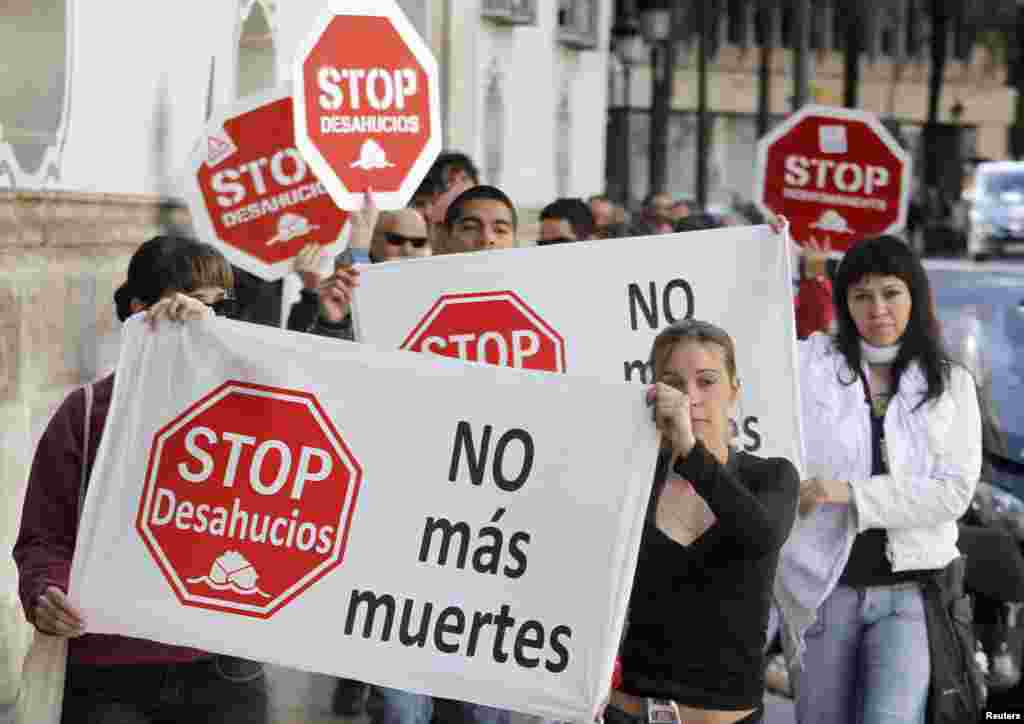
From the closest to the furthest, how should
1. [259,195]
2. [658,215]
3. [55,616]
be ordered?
[55,616], [259,195], [658,215]

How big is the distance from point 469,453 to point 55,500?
930 millimetres

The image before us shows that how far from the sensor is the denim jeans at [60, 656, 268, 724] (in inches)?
201

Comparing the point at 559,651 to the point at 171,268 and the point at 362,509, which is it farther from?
the point at 171,268

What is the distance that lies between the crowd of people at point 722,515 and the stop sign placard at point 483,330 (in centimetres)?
28

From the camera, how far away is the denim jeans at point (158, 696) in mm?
5098

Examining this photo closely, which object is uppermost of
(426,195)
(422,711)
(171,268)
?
(426,195)

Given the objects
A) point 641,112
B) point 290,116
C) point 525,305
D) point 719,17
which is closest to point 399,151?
point 290,116

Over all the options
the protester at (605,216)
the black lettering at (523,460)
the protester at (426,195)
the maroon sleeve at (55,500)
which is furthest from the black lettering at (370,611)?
the protester at (605,216)

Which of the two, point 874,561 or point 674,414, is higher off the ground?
point 674,414

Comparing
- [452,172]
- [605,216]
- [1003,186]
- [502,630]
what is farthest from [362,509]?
[1003,186]

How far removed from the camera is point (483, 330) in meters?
6.88

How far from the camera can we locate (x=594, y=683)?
16.0ft

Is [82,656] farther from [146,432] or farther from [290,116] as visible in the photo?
[290,116]

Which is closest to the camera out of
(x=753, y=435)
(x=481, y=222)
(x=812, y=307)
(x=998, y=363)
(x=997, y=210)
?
(x=753, y=435)
